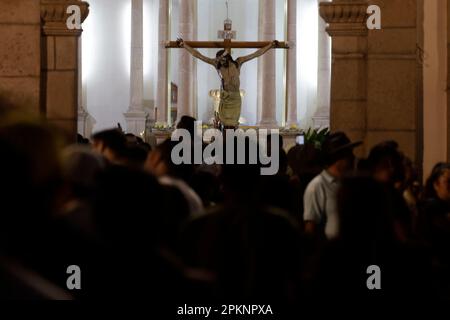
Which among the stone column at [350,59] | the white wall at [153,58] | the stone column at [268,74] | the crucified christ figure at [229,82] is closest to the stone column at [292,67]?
the stone column at [268,74]

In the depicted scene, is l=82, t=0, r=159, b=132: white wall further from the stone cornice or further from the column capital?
the column capital

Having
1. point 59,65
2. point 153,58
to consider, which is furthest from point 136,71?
point 59,65

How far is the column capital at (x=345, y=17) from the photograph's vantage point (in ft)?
40.9

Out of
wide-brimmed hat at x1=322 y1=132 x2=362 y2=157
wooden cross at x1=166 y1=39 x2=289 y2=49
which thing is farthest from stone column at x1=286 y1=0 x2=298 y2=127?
wide-brimmed hat at x1=322 y1=132 x2=362 y2=157

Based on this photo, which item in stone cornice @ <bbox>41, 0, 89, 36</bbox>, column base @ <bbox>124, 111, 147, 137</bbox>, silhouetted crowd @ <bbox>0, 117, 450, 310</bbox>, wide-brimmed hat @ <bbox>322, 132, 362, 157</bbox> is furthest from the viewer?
column base @ <bbox>124, 111, 147, 137</bbox>

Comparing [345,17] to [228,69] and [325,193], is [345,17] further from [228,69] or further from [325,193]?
[228,69]

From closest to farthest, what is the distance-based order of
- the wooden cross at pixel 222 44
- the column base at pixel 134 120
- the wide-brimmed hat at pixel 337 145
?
the wide-brimmed hat at pixel 337 145 → the wooden cross at pixel 222 44 → the column base at pixel 134 120

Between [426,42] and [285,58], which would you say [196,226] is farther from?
[285,58]

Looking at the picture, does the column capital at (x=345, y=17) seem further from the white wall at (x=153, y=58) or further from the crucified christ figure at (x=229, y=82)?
the white wall at (x=153, y=58)

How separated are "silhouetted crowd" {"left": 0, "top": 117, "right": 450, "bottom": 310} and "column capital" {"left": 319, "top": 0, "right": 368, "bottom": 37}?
6.59 meters

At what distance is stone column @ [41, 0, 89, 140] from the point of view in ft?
40.3

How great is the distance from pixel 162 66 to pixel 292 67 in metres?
4.62

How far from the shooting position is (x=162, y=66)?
33.9 metres

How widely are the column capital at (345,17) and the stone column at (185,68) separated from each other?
68.9ft
